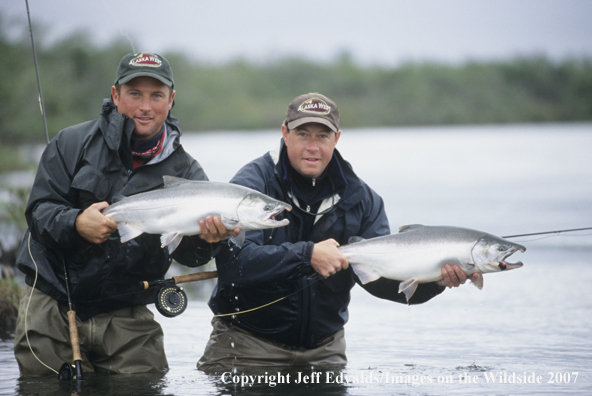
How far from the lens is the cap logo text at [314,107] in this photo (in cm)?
430

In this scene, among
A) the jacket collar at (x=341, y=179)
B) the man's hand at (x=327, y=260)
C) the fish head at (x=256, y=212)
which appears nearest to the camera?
the fish head at (x=256, y=212)

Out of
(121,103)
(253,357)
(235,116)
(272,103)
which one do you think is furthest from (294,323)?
(272,103)

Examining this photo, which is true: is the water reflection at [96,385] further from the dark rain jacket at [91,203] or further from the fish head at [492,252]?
the fish head at [492,252]

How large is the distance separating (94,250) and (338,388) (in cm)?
162

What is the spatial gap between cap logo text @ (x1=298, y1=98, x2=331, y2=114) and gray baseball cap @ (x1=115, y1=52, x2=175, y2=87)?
792 millimetres

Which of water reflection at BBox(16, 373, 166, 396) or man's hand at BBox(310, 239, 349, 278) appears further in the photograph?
water reflection at BBox(16, 373, 166, 396)

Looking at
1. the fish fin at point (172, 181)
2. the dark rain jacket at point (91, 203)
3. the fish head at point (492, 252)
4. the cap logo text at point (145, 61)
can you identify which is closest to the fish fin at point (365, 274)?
the fish head at point (492, 252)

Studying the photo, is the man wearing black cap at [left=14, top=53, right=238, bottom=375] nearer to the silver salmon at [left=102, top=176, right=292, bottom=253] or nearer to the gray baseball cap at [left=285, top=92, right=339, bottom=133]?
the silver salmon at [left=102, top=176, right=292, bottom=253]

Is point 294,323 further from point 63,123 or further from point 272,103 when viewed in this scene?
point 272,103

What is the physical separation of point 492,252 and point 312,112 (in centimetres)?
129

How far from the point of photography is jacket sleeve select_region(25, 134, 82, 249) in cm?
375

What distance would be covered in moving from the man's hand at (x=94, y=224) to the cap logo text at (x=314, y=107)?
4.24 ft

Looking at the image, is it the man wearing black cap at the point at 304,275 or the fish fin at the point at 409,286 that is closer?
the fish fin at the point at 409,286

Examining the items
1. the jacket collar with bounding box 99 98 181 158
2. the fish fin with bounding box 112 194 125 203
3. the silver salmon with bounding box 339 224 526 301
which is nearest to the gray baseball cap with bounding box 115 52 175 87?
the jacket collar with bounding box 99 98 181 158
